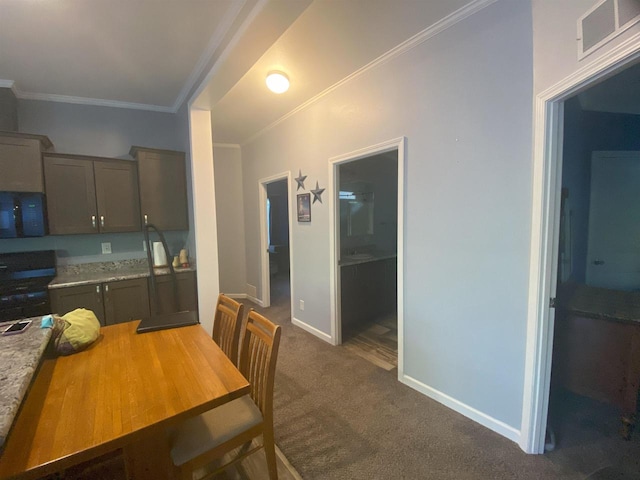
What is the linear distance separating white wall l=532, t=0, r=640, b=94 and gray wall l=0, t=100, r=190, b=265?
119 inches

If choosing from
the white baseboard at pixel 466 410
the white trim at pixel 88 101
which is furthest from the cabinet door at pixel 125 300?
the white baseboard at pixel 466 410

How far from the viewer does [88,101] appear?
3.06m

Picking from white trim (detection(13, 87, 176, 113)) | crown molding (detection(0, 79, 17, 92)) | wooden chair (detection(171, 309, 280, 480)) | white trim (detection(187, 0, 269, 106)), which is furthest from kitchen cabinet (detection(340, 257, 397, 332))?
crown molding (detection(0, 79, 17, 92))

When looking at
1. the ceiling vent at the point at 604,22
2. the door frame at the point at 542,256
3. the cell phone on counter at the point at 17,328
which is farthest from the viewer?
the door frame at the point at 542,256

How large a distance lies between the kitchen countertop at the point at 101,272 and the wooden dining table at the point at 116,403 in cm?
161

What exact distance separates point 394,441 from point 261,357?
1.06 metres

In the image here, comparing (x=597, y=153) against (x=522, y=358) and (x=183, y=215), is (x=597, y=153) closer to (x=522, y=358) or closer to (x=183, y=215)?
(x=522, y=358)

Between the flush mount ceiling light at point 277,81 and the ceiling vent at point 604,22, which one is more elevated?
the flush mount ceiling light at point 277,81

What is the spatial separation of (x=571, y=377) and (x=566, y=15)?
6.68ft

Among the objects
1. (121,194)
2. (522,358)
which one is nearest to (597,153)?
(522,358)

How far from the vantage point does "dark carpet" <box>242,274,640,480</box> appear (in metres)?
1.60

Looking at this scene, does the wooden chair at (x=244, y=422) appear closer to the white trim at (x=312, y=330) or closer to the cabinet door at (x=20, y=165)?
the white trim at (x=312, y=330)

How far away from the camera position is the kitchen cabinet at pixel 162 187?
3129mm

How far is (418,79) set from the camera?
6.95 feet
